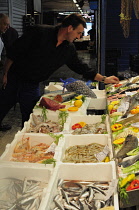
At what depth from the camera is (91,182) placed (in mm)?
2777

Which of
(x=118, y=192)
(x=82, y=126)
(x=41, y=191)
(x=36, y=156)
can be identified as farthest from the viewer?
(x=82, y=126)

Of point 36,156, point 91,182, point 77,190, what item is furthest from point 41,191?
point 36,156

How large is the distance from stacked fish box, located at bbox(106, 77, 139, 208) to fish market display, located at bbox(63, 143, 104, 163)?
0.25 meters

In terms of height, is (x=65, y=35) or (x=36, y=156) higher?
(x=65, y=35)

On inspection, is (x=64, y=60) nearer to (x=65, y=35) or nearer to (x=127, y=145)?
(x=65, y=35)

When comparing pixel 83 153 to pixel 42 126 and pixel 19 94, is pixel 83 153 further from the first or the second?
pixel 19 94

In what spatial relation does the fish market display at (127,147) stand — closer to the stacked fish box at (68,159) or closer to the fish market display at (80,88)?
the stacked fish box at (68,159)

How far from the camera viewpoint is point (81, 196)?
2469mm

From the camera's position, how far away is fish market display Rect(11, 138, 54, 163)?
3.16 metres

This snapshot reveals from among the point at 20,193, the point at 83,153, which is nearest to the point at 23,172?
the point at 20,193

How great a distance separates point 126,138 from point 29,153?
1.11 metres

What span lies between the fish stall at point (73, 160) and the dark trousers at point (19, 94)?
37cm

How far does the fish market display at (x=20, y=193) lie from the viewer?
7.56ft

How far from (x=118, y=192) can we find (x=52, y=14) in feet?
105
